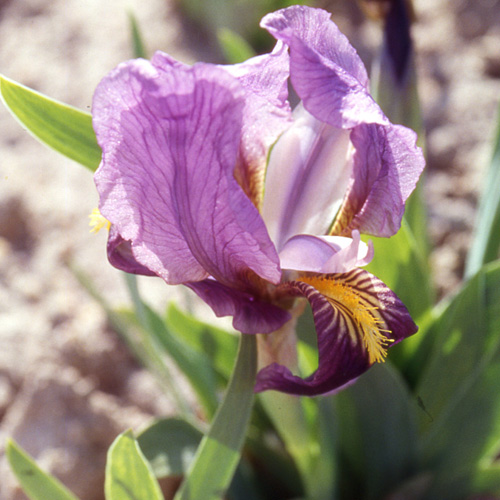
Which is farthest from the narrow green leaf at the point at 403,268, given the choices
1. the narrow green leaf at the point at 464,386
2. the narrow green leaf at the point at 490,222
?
the narrow green leaf at the point at 490,222

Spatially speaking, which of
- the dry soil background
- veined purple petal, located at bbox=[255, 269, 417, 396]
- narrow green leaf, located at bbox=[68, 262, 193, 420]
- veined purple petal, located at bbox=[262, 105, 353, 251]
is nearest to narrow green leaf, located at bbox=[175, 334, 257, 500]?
veined purple petal, located at bbox=[255, 269, 417, 396]

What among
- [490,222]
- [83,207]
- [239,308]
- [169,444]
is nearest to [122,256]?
[239,308]

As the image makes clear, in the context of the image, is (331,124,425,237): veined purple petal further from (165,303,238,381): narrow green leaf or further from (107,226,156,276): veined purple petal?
(165,303,238,381): narrow green leaf

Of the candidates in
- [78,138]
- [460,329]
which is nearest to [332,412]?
[460,329]

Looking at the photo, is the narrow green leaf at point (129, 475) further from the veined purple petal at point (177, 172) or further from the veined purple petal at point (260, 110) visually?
the veined purple petal at point (260, 110)

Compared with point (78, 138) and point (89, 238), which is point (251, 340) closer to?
point (78, 138)

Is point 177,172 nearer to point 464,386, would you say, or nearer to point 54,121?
point 54,121
